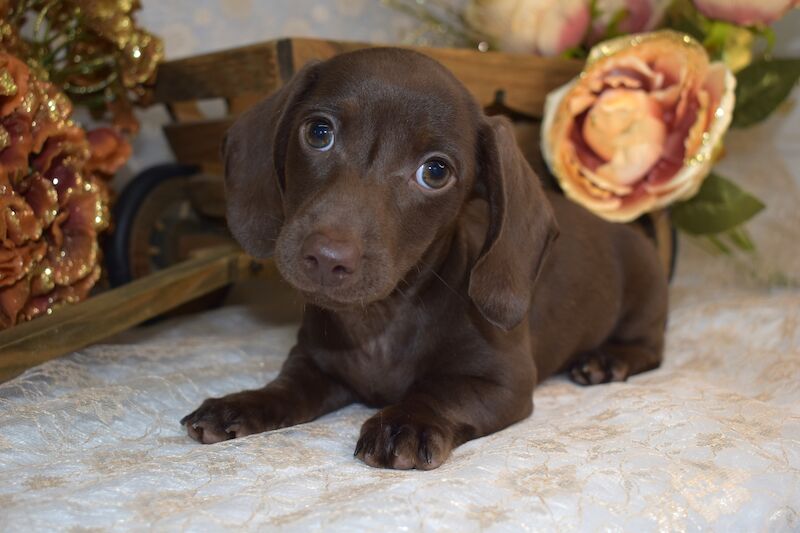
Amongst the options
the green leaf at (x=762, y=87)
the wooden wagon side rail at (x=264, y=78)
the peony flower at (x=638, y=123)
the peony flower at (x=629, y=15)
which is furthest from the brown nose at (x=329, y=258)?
the green leaf at (x=762, y=87)

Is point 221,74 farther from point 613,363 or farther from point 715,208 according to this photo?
point 715,208

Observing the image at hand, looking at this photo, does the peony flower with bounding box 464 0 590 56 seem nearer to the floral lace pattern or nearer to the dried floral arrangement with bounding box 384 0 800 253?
Result: the dried floral arrangement with bounding box 384 0 800 253

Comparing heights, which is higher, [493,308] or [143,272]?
[493,308]

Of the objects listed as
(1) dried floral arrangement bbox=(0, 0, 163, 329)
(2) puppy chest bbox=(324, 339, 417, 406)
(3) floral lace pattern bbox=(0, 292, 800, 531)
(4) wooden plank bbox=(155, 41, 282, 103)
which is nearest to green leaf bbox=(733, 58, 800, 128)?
(3) floral lace pattern bbox=(0, 292, 800, 531)

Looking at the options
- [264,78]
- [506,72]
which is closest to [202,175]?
[264,78]

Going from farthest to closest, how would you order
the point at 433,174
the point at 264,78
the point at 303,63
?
1. the point at 264,78
2. the point at 303,63
3. the point at 433,174

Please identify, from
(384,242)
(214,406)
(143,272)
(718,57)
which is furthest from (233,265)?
(718,57)

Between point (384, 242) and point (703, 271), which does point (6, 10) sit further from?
point (703, 271)
